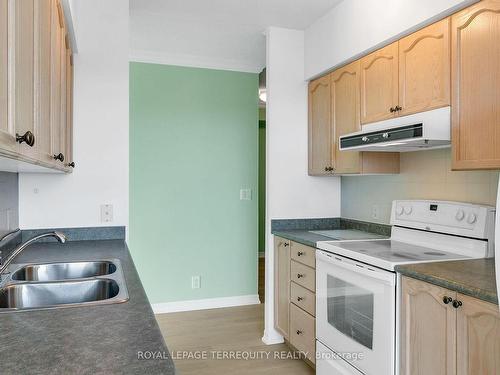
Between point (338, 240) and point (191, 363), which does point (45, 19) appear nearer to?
point (338, 240)

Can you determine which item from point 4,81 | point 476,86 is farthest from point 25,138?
point 476,86

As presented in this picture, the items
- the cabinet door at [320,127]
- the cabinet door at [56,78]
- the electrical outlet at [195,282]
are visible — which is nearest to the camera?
the cabinet door at [56,78]

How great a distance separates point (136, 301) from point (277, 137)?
213 cm

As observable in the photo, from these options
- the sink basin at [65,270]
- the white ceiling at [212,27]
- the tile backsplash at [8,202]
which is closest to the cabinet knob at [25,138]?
the sink basin at [65,270]

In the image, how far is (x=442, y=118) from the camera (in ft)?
6.50

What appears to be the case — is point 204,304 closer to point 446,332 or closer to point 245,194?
point 245,194

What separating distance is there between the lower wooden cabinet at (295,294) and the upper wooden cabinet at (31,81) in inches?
66.3

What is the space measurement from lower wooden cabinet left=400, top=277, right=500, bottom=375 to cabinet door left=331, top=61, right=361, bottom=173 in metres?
1.15

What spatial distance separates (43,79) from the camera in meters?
1.31

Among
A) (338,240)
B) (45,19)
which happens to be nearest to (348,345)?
(338,240)

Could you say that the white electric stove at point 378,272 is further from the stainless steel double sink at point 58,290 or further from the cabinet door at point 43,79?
the cabinet door at point 43,79

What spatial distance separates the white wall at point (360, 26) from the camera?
208 centimetres

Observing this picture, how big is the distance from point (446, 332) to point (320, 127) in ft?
6.10

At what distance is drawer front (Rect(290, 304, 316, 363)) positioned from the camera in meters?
2.65
